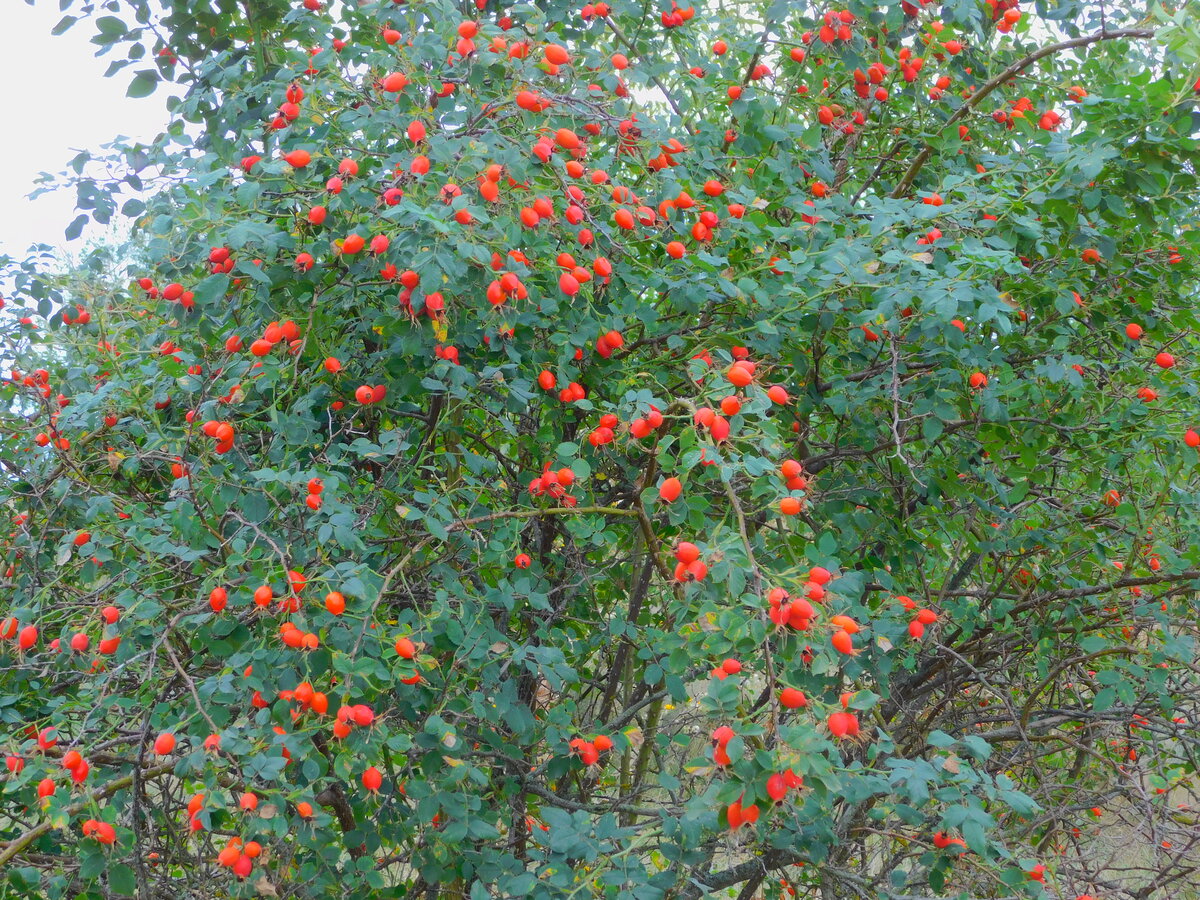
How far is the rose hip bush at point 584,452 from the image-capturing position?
6.50 ft

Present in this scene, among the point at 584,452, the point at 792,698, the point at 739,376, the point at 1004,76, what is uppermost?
the point at 1004,76

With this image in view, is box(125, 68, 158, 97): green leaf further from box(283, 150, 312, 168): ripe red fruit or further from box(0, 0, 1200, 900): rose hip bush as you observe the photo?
box(283, 150, 312, 168): ripe red fruit

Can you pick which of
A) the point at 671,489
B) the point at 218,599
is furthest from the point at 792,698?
the point at 218,599

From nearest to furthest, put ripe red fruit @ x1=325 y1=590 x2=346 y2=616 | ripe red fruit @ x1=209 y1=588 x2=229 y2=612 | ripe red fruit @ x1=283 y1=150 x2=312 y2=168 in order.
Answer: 1. ripe red fruit @ x1=325 y1=590 x2=346 y2=616
2. ripe red fruit @ x1=209 y1=588 x2=229 y2=612
3. ripe red fruit @ x1=283 y1=150 x2=312 y2=168

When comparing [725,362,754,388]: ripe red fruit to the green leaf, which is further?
the green leaf

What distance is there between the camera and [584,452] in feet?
8.92

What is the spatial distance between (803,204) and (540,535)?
1206mm

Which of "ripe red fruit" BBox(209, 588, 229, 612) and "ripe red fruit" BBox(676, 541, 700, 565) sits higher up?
"ripe red fruit" BBox(209, 588, 229, 612)

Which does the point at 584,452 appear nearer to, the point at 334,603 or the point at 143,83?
the point at 334,603

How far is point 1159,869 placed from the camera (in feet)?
9.30

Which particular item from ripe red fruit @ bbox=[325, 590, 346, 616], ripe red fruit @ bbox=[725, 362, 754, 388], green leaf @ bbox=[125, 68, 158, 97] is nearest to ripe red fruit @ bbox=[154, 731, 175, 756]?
ripe red fruit @ bbox=[325, 590, 346, 616]

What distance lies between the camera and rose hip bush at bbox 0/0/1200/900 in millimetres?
1982

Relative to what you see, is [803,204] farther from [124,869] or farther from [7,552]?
[7,552]

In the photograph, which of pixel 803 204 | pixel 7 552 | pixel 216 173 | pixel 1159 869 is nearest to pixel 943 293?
pixel 803 204
